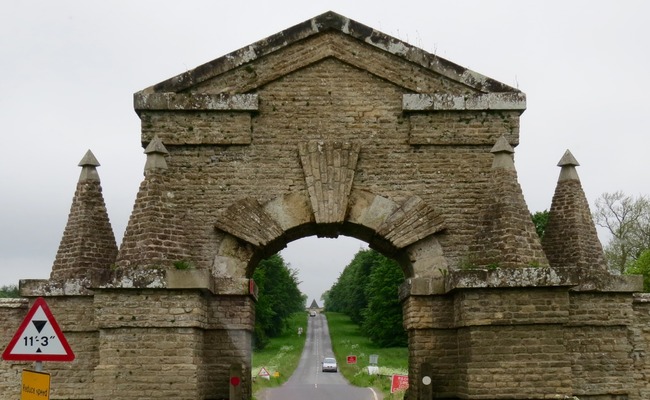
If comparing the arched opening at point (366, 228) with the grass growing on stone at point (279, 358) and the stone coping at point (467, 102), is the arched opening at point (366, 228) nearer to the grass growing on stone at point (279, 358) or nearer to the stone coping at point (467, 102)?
the stone coping at point (467, 102)

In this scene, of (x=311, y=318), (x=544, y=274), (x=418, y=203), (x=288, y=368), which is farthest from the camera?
(x=311, y=318)

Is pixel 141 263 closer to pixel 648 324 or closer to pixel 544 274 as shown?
pixel 544 274

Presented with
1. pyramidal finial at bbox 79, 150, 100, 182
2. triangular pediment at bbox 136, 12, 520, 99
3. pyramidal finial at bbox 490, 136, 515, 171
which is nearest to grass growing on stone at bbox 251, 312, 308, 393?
pyramidal finial at bbox 79, 150, 100, 182

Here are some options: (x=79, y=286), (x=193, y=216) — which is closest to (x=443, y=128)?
(x=193, y=216)

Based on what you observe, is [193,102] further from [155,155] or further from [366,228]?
[366,228]

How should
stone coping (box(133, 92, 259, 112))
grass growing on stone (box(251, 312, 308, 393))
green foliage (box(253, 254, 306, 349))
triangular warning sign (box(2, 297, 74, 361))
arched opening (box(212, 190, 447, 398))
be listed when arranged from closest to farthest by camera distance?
1. triangular warning sign (box(2, 297, 74, 361))
2. arched opening (box(212, 190, 447, 398))
3. stone coping (box(133, 92, 259, 112))
4. grass growing on stone (box(251, 312, 308, 393))
5. green foliage (box(253, 254, 306, 349))

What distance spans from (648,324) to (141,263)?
7.74m

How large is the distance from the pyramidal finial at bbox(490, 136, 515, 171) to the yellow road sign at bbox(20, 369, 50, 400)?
6582mm

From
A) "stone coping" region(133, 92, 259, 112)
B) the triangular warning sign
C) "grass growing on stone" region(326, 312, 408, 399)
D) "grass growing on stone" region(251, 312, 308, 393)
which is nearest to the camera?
the triangular warning sign

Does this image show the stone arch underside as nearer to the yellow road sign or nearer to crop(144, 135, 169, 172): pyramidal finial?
crop(144, 135, 169, 172): pyramidal finial

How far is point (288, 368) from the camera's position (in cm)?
4538

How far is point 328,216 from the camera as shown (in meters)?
11.1

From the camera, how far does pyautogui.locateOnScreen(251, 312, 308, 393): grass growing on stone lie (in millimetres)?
34781

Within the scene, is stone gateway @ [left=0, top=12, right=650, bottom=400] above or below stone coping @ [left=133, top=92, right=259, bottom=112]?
below
